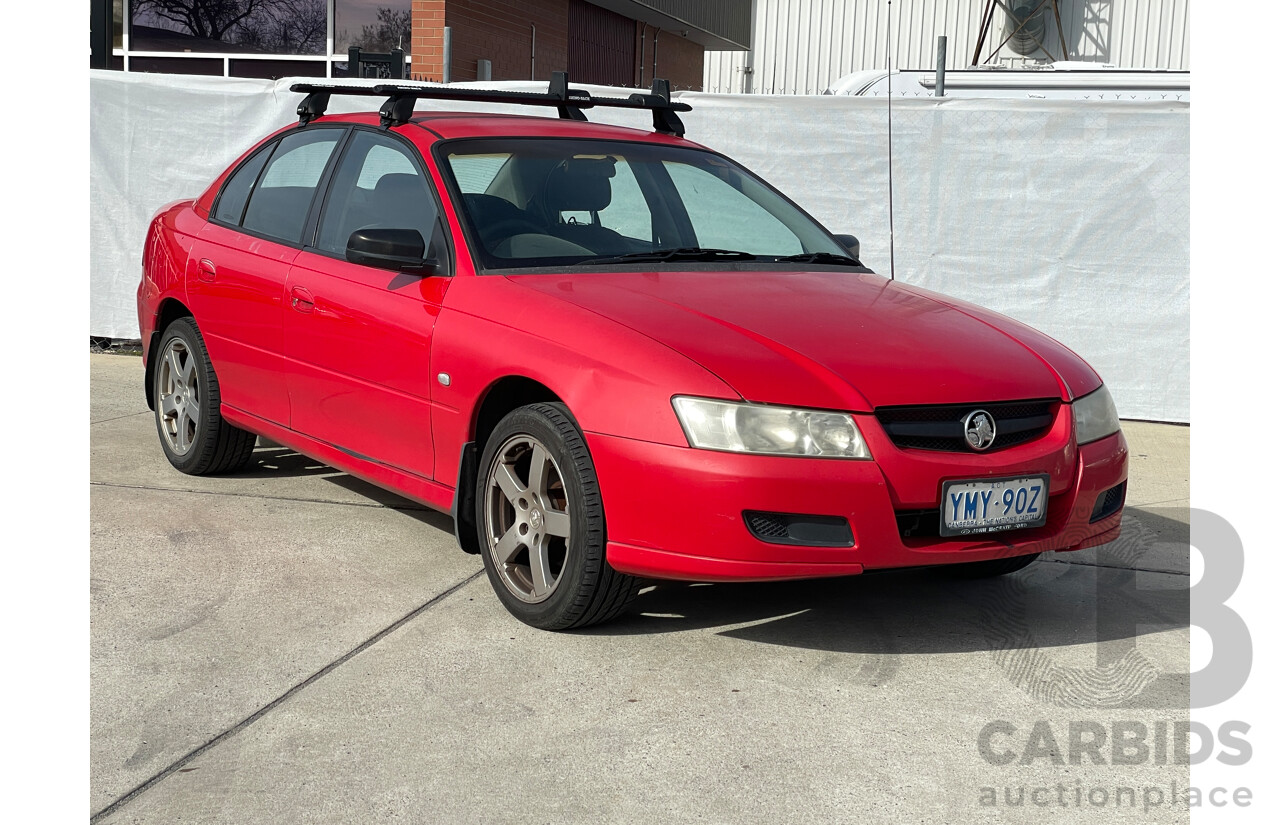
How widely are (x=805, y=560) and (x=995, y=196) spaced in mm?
5228

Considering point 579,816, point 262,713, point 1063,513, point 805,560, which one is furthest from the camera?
point 1063,513

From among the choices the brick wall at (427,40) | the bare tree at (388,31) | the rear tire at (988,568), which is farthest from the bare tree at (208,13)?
the rear tire at (988,568)

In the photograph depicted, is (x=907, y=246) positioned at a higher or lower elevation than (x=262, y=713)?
higher

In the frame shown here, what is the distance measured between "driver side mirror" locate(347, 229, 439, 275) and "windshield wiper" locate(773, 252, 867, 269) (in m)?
1.36

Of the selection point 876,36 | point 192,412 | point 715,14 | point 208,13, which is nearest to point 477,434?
point 192,412

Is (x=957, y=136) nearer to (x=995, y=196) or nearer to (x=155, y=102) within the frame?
(x=995, y=196)

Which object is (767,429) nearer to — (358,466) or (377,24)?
(358,466)

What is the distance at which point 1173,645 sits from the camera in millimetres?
4344

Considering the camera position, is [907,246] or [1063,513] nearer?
[1063,513]

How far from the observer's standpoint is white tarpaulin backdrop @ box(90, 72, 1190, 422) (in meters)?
8.19

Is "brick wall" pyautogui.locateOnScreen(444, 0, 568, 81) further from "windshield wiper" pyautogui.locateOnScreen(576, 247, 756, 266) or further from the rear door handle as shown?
"windshield wiper" pyautogui.locateOnScreen(576, 247, 756, 266)

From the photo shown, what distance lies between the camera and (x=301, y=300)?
206 inches

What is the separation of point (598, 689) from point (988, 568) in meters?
1.87

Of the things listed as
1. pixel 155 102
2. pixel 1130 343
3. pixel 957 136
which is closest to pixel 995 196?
pixel 957 136
